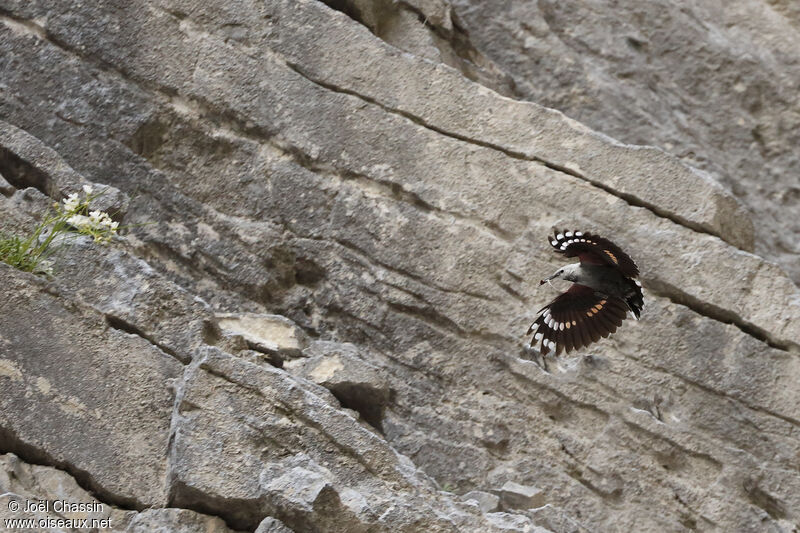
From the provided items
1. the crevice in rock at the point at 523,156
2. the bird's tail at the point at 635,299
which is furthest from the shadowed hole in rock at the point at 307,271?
the bird's tail at the point at 635,299

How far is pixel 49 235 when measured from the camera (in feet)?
18.1

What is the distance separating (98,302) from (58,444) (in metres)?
0.69

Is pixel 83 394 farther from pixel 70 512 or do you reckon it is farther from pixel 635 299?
pixel 635 299

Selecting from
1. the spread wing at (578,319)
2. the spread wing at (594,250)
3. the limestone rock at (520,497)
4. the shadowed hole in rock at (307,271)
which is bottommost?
the limestone rock at (520,497)

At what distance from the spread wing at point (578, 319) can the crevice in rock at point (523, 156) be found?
0.85 m

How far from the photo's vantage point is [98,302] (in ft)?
17.6

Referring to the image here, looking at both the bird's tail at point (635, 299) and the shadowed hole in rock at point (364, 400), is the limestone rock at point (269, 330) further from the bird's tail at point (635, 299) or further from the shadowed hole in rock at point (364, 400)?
the bird's tail at point (635, 299)

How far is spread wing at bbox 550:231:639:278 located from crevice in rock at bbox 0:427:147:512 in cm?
244

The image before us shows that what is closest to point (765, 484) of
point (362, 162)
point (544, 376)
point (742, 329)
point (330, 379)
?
point (742, 329)

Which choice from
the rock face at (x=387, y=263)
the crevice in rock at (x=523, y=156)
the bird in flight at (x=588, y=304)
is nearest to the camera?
the rock face at (x=387, y=263)

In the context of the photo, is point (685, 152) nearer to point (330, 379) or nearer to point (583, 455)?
point (583, 455)

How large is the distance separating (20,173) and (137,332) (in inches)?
53.5

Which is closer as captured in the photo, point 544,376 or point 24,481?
point 24,481

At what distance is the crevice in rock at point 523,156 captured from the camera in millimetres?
6746
